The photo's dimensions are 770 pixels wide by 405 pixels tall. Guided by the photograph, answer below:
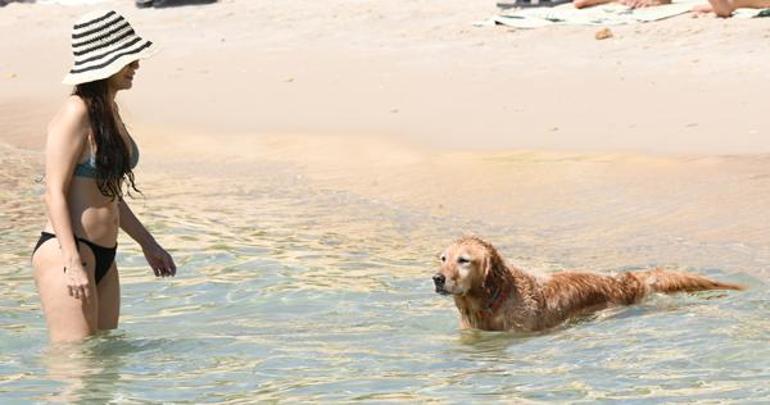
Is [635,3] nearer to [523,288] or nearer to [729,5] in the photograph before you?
[729,5]

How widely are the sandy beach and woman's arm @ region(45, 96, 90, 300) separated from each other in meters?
0.54

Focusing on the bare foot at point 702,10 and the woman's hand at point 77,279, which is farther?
the bare foot at point 702,10

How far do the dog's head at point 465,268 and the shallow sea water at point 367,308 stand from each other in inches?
10.3

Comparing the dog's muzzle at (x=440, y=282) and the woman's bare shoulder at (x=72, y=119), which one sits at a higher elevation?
the woman's bare shoulder at (x=72, y=119)

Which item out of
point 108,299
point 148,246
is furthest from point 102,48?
point 108,299

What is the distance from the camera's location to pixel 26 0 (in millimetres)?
23734

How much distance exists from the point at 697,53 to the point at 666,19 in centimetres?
171

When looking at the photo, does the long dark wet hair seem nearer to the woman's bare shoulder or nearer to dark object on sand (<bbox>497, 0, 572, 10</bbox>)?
the woman's bare shoulder

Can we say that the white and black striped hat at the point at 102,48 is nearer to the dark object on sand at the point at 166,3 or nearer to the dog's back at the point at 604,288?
the dog's back at the point at 604,288

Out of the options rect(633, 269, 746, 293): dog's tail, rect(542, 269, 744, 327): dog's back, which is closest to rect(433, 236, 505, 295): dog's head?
rect(542, 269, 744, 327): dog's back

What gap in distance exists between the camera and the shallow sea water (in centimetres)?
696

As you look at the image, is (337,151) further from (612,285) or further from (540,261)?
(612,285)

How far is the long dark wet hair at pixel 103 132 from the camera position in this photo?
6617 millimetres

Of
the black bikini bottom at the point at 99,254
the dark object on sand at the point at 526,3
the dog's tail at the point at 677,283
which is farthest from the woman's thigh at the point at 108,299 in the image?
the dark object on sand at the point at 526,3
